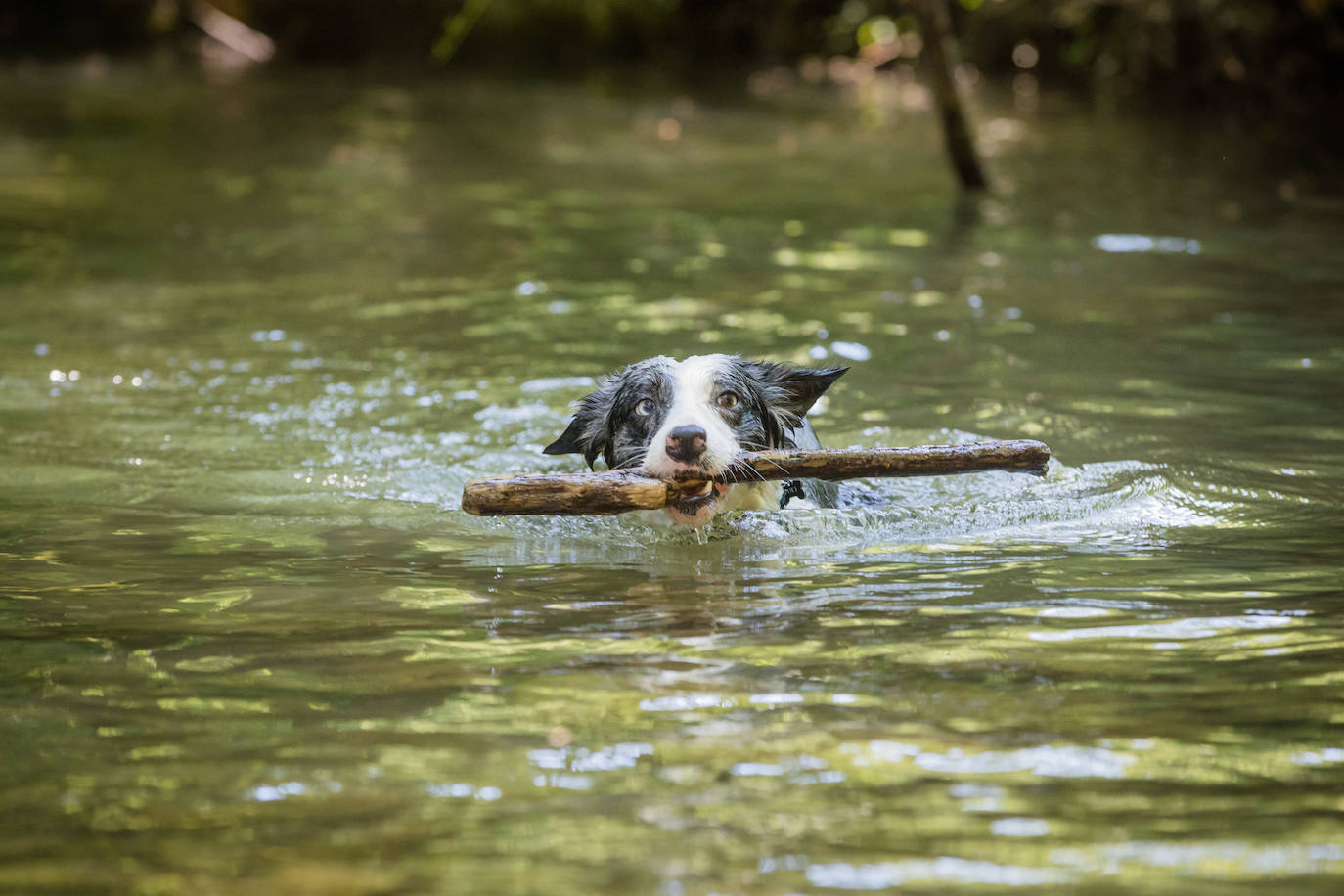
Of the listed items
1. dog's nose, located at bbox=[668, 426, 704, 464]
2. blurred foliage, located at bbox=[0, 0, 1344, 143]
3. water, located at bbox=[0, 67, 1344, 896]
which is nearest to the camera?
water, located at bbox=[0, 67, 1344, 896]

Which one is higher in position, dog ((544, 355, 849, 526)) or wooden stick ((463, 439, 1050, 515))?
dog ((544, 355, 849, 526))

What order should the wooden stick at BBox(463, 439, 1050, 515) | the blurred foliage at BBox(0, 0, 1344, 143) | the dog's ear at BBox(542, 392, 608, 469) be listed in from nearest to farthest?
the wooden stick at BBox(463, 439, 1050, 515) < the dog's ear at BBox(542, 392, 608, 469) < the blurred foliage at BBox(0, 0, 1344, 143)

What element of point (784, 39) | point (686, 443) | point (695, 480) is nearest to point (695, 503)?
point (695, 480)

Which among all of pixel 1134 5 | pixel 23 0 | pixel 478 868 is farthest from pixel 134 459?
pixel 23 0

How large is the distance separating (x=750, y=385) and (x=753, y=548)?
79cm

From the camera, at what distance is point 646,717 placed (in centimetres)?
389

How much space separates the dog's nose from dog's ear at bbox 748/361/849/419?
3.01ft

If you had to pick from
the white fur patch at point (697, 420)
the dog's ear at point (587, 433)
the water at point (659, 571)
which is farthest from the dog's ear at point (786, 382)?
the dog's ear at point (587, 433)

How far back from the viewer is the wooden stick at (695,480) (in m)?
5.25

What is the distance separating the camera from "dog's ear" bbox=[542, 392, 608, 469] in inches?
259

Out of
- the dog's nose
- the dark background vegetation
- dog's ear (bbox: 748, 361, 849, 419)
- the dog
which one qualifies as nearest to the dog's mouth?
the dog

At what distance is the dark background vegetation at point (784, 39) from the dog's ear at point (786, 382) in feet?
21.2

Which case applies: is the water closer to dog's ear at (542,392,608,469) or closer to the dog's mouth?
the dog's mouth

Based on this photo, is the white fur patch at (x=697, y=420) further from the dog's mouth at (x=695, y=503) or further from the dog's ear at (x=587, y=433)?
the dog's ear at (x=587, y=433)
